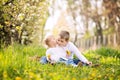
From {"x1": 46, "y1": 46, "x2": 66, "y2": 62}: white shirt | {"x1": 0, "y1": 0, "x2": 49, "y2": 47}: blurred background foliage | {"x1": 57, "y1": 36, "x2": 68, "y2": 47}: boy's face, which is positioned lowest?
{"x1": 46, "y1": 46, "x2": 66, "y2": 62}: white shirt

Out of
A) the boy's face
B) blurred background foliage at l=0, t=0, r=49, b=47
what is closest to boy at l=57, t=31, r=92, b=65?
the boy's face

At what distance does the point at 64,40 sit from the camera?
987 centimetres

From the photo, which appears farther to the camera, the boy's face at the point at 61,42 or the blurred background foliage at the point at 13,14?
the blurred background foliage at the point at 13,14

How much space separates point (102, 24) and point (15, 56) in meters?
29.2

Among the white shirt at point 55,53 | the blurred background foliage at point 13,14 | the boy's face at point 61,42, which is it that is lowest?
the white shirt at point 55,53

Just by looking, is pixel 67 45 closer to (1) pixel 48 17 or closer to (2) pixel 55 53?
(2) pixel 55 53

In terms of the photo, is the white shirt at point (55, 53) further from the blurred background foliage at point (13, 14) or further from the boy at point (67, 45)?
the blurred background foliage at point (13, 14)

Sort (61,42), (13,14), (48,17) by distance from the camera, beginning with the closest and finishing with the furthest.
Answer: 1. (61,42)
2. (13,14)
3. (48,17)

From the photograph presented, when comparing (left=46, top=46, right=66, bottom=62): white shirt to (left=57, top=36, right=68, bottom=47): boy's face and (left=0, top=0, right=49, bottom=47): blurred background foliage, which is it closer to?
(left=57, top=36, right=68, bottom=47): boy's face

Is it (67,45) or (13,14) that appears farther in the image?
(13,14)

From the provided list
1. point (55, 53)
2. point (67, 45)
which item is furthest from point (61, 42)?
point (55, 53)

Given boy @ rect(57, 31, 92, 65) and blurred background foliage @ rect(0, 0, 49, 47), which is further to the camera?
blurred background foliage @ rect(0, 0, 49, 47)

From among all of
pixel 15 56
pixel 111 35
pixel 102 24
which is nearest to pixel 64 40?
pixel 15 56

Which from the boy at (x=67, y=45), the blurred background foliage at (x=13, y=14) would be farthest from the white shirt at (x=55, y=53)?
the blurred background foliage at (x=13, y=14)
